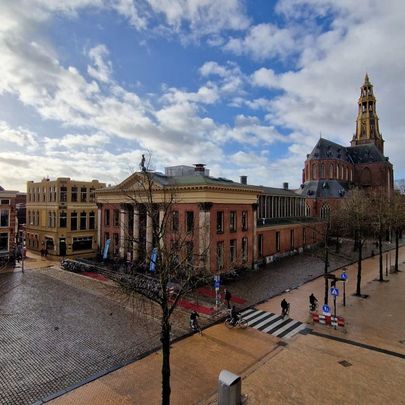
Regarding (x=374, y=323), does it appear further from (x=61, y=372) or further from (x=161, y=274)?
(x=61, y=372)

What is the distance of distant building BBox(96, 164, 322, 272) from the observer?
33.0 meters

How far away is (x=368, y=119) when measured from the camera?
93.8 meters

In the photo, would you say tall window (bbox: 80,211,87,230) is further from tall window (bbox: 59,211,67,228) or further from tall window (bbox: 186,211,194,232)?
tall window (bbox: 186,211,194,232)

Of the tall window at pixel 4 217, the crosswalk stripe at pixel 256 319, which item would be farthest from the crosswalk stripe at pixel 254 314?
the tall window at pixel 4 217

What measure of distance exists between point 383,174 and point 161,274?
90.4 m

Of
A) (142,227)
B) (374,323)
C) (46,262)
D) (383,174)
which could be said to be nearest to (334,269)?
Answer: (374,323)

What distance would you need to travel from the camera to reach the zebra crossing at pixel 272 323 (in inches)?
778

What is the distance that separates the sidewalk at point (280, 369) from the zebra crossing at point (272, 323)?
697 mm

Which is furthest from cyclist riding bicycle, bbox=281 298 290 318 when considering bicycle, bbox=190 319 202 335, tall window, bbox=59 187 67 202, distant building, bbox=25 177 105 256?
tall window, bbox=59 187 67 202

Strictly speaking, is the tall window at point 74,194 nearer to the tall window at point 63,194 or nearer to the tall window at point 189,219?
the tall window at point 63,194

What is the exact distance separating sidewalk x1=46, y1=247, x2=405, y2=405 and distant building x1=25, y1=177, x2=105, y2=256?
118 feet

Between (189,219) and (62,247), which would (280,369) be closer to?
(189,219)

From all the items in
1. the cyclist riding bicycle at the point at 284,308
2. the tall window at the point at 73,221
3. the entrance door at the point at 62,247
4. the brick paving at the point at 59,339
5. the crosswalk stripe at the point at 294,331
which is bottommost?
the crosswalk stripe at the point at 294,331

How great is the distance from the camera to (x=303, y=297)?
2730 cm
